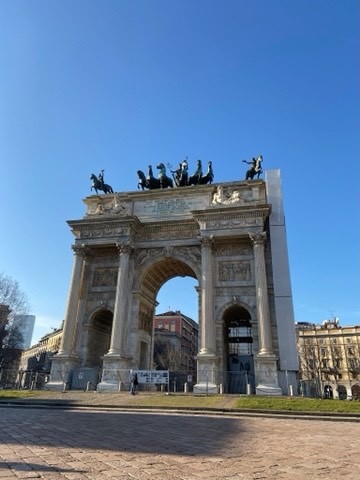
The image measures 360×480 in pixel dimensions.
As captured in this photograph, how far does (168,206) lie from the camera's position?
111 ft

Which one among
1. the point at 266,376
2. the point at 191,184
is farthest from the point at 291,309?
the point at 191,184

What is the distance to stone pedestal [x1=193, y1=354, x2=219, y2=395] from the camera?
24.8m

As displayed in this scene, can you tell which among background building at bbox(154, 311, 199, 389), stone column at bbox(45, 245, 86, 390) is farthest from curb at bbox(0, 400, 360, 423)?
background building at bbox(154, 311, 199, 389)

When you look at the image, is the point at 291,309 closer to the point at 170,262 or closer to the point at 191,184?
the point at 170,262

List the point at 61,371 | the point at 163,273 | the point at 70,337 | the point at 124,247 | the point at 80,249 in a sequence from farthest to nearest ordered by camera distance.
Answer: the point at 163,273 < the point at 80,249 < the point at 124,247 < the point at 70,337 < the point at 61,371

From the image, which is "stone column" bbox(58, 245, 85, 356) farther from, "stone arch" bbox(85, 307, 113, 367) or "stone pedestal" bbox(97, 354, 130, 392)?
"stone pedestal" bbox(97, 354, 130, 392)

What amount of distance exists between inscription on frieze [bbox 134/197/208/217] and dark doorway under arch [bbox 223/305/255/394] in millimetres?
9586

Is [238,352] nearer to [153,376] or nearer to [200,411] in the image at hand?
[153,376]

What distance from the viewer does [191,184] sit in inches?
1394

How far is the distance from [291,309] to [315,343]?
62.7 metres

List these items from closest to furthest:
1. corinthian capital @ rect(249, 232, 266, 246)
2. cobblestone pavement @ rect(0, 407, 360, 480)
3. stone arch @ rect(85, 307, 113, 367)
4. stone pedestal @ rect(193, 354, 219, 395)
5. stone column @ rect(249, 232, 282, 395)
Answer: cobblestone pavement @ rect(0, 407, 360, 480) → stone column @ rect(249, 232, 282, 395) → stone pedestal @ rect(193, 354, 219, 395) → corinthian capital @ rect(249, 232, 266, 246) → stone arch @ rect(85, 307, 113, 367)

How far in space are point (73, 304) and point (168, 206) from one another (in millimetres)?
11874

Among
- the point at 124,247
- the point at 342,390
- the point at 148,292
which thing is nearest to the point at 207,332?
the point at 148,292

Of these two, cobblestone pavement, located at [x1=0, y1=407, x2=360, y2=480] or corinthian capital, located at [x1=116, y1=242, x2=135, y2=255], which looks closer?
cobblestone pavement, located at [x1=0, y1=407, x2=360, y2=480]
